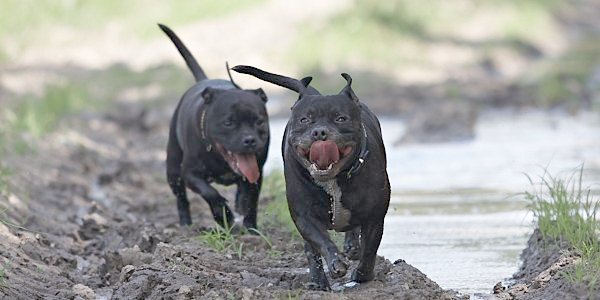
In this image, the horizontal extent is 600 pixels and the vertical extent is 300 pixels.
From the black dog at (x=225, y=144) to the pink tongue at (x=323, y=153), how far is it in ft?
6.64

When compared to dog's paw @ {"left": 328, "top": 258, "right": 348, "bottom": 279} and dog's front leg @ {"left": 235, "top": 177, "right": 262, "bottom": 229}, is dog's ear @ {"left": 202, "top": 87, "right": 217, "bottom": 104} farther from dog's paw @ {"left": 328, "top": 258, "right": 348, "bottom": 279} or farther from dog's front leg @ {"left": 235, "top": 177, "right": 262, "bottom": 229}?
dog's paw @ {"left": 328, "top": 258, "right": 348, "bottom": 279}

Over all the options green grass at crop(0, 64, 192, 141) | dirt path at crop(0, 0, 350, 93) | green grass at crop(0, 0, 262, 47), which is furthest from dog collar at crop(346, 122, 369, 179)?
green grass at crop(0, 0, 262, 47)

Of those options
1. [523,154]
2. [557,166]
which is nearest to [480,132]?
[523,154]

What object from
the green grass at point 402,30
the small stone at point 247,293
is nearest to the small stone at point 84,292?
the small stone at point 247,293

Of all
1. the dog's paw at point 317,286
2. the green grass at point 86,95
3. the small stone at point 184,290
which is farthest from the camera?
the green grass at point 86,95

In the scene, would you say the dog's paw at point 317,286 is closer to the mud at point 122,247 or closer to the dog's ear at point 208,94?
the mud at point 122,247

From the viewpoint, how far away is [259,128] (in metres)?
8.37

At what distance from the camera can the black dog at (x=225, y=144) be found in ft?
27.1

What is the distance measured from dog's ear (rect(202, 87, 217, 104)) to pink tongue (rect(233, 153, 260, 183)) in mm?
452

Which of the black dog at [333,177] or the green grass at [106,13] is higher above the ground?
the green grass at [106,13]

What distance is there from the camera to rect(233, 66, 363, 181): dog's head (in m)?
6.18

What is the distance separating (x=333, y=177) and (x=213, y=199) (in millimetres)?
2284

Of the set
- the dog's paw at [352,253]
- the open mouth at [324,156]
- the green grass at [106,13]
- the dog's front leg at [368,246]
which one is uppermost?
the green grass at [106,13]

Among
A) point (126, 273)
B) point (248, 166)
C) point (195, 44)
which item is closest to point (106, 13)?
point (195, 44)
